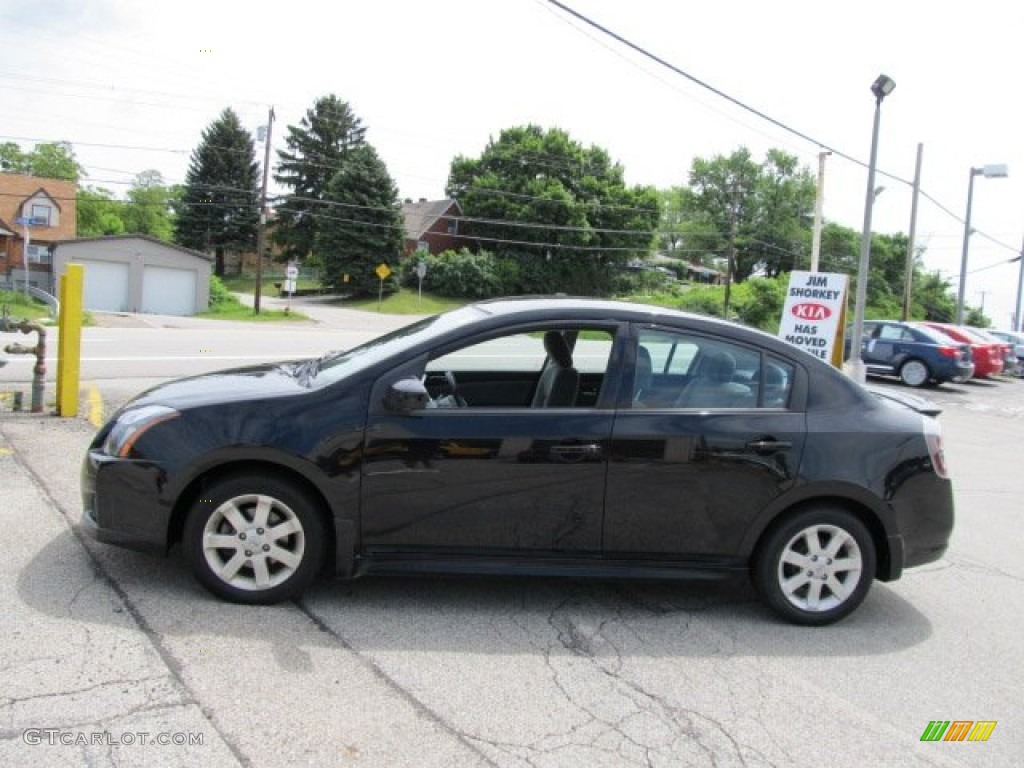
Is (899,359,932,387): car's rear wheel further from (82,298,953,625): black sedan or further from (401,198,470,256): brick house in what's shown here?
(401,198,470,256): brick house

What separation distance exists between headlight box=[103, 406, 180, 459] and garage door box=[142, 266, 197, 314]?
4375 centimetres

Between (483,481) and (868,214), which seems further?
(868,214)

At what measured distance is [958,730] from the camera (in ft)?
10.7

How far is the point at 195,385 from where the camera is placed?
13.9ft

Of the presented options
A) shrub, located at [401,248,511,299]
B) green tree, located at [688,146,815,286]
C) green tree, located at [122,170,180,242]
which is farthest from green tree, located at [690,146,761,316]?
green tree, located at [122,170,180,242]

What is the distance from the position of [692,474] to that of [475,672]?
1.41 metres

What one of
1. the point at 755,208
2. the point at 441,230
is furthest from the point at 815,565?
the point at 755,208

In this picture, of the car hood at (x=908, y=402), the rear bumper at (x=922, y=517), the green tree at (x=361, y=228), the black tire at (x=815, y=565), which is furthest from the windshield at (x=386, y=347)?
the green tree at (x=361, y=228)

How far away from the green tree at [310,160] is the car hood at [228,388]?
64.6 metres

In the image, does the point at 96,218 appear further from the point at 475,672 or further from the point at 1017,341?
the point at 475,672

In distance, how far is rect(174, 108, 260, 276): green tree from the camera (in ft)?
216

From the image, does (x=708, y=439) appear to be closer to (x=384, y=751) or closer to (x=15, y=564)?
(x=384, y=751)

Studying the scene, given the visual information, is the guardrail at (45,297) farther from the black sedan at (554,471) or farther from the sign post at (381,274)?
the black sedan at (554,471)

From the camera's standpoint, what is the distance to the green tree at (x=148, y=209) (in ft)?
273
